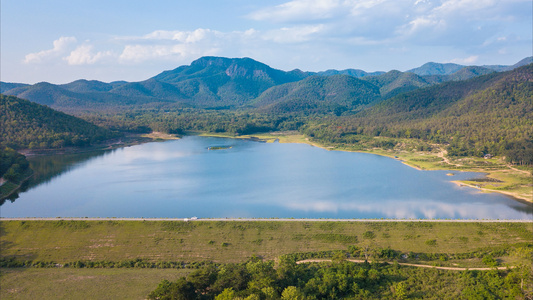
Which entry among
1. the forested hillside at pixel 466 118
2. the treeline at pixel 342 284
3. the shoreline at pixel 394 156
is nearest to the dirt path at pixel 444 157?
the shoreline at pixel 394 156

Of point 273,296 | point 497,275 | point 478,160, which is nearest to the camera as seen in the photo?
point 273,296

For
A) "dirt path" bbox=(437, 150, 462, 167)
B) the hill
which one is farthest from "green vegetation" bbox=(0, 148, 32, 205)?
the hill

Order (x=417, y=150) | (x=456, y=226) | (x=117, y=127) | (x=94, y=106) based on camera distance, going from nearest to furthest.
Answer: (x=456, y=226) → (x=417, y=150) → (x=117, y=127) → (x=94, y=106)

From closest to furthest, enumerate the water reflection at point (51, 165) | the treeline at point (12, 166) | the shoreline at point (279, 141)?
the shoreline at point (279, 141) → the treeline at point (12, 166) → the water reflection at point (51, 165)

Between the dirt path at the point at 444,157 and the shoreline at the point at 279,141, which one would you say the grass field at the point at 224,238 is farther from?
the dirt path at the point at 444,157

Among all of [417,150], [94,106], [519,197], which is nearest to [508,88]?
[417,150]

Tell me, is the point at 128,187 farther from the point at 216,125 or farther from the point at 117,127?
the point at 216,125
